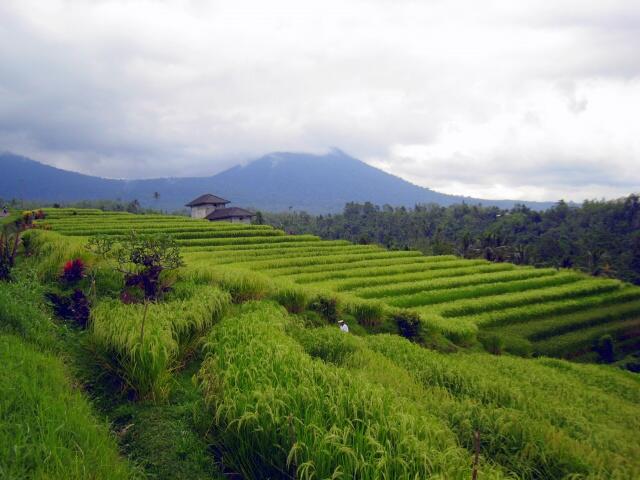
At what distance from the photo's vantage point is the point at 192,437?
4930 mm

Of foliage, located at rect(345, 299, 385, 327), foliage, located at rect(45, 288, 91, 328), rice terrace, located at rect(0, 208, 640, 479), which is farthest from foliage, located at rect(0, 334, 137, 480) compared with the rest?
foliage, located at rect(345, 299, 385, 327)

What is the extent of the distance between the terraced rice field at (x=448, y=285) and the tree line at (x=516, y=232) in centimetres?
2042

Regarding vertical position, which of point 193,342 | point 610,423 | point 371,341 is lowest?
point 610,423

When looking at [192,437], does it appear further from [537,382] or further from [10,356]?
[537,382]

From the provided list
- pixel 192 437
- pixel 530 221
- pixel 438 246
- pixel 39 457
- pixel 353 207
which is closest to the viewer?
pixel 39 457

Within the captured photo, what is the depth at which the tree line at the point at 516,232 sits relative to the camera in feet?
181

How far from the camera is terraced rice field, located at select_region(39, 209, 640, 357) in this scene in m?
21.8

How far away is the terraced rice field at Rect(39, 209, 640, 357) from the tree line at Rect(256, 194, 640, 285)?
2042 centimetres

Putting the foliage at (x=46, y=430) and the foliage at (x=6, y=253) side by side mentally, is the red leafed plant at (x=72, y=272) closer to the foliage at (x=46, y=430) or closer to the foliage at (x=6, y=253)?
the foliage at (x=6, y=253)

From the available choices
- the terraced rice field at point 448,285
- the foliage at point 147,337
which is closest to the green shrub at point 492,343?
the terraced rice field at point 448,285

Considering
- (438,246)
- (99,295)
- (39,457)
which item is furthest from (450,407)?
(438,246)

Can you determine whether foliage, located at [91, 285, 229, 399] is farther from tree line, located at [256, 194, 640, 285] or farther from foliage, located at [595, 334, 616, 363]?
tree line, located at [256, 194, 640, 285]

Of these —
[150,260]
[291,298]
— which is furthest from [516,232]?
[150,260]

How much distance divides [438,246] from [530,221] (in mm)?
35689
